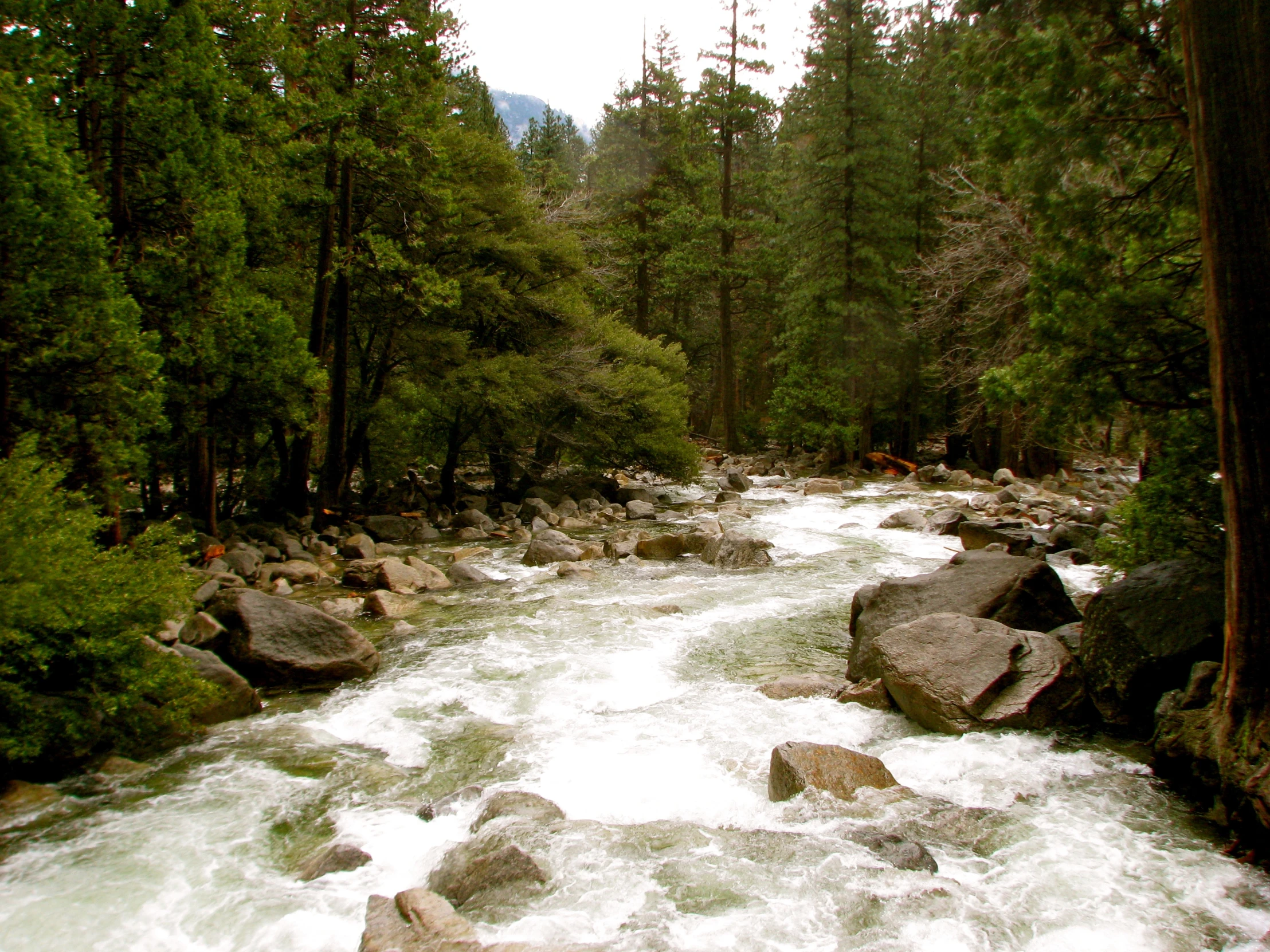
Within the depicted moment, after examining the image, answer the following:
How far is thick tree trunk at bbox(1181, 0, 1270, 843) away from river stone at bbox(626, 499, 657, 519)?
14.6 metres

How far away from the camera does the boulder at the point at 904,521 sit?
53.5ft

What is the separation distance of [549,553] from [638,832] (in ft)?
28.7

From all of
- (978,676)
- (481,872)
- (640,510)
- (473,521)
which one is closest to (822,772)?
(978,676)

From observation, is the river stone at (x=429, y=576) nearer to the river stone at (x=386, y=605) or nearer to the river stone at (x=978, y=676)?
the river stone at (x=386, y=605)

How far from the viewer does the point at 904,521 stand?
54.0 feet

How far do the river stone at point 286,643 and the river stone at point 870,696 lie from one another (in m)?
4.63

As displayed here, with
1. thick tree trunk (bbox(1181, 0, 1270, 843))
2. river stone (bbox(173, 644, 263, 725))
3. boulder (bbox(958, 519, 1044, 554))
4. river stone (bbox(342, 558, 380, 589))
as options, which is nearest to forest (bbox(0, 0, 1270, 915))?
thick tree trunk (bbox(1181, 0, 1270, 843))

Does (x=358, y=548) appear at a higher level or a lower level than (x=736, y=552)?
higher

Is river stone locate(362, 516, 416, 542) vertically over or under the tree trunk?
under

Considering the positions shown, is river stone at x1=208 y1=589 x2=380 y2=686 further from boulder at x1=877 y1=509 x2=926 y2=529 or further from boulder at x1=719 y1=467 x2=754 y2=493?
boulder at x1=719 y1=467 x2=754 y2=493

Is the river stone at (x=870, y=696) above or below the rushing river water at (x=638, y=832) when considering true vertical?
above

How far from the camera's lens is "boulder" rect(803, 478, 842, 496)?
73.3 feet

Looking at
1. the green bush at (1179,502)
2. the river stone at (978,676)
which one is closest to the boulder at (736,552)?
the river stone at (978,676)

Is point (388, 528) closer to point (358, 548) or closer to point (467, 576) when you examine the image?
point (358, 548)
